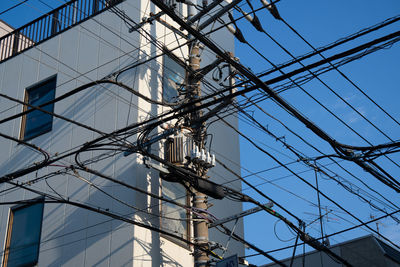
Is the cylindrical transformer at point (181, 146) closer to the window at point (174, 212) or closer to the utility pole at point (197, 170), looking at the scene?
the utility pole at point (197, 170)

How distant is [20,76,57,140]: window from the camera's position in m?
18.6

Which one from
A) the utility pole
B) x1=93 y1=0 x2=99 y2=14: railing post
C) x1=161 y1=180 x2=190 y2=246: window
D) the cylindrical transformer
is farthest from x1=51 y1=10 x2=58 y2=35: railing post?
the cylindrical transformer

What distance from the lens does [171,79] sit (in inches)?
696

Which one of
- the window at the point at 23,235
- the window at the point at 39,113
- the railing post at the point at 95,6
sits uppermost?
the railing post at the point at 95,6

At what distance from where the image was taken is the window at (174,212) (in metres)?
15.9

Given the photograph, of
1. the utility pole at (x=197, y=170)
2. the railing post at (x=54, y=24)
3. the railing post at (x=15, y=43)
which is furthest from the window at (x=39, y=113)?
the utility pole at (x=197, y=170)

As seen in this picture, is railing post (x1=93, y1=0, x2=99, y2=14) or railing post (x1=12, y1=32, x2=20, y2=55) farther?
railing post (x1=12, y1=32, x2=20, y2=55)

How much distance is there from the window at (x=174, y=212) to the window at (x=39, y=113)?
443 cm

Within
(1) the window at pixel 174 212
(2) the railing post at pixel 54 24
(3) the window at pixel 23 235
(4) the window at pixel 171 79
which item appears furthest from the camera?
(2) the railing post at pixel 54 24

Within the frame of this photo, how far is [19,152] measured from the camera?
18.8m

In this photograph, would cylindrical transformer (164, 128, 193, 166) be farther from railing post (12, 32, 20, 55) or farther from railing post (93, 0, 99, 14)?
railing post (12, 32, 20, 55)

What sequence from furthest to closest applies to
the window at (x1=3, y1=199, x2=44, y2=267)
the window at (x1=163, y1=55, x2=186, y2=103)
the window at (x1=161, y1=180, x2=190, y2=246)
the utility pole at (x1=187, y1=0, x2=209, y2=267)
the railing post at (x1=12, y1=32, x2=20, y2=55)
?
the railing post at (x1=12, y1=32, x2=20, y2=55) → the window at (x1=163, y1=55, x2=186, y2=103) → the window at (x1=3, y1=199, x2=44, y2=267) → the window at (x1=161, y1=180, x2=190, y2=246) → the utility pole at (x1=187, y1=0, x2=209, y2=267)

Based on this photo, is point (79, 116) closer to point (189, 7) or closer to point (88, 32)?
point (88, 32)

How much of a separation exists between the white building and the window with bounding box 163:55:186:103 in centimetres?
5
